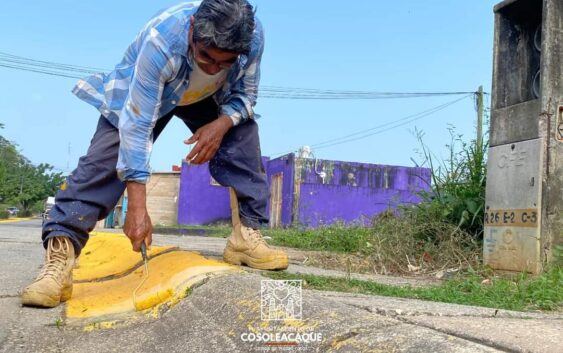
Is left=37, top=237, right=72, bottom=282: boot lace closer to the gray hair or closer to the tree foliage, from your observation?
the gray hair

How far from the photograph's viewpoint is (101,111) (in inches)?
106

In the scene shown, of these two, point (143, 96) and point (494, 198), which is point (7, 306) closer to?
point (143, 96)

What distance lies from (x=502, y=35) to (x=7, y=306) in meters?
3.54

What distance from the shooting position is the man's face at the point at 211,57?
224 cm

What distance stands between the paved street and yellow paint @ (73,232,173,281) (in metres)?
0.70

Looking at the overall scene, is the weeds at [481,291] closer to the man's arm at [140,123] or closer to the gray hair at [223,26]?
the man's arm at [140,123]

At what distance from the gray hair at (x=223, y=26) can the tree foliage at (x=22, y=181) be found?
178 feet

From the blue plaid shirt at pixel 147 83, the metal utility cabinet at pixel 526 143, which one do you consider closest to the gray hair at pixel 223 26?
the blue plaid shirt at pixel 147 83

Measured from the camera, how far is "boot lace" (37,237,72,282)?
2523 mm

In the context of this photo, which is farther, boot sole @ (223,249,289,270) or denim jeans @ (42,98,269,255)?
boot sole @ (223,249,289,270)

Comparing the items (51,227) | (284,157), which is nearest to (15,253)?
(51,227)

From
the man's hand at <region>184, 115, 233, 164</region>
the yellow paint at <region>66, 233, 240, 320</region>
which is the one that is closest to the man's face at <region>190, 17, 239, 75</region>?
the man's hand at <region>184, 115, 233, 164</region>

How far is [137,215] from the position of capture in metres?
2.33

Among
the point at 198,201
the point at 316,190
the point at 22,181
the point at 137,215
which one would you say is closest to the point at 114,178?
the point at 137,215
